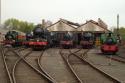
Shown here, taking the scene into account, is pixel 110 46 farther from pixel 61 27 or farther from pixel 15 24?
pixel 15 24

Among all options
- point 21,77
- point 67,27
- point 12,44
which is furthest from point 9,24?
point 21,77

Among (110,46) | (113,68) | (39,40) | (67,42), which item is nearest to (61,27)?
(67,42)

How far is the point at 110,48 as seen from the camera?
34.8 metres

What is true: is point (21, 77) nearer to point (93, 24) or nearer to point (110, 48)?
point (110, 48)

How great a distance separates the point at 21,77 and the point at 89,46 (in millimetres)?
36130

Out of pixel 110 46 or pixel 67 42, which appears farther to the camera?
pixel 67 42

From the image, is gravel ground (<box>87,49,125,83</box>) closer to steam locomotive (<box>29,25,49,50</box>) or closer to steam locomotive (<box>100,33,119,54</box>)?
steam locomotive (<box>100,33,119,54</box>)

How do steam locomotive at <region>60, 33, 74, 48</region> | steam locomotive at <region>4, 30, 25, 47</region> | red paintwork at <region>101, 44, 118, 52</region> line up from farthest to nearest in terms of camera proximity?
steam locomotive at <region>4, 30, 25, 47</region>
steam locomotive at <region>60, 33, 74, 48</region>
red paintwork at <region>101, 44, 118, 52</region>

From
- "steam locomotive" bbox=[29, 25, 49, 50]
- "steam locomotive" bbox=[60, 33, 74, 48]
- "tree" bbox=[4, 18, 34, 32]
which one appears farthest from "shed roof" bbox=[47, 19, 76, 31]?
"tree" bbox=[4, 18, 34, 32]

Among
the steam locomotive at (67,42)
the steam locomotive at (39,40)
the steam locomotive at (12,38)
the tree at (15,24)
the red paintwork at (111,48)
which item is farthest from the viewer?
the tree at (15,24)

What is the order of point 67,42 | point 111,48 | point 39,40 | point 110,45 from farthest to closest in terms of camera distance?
point 67,42 < point 39,40 < point 110,45 < point 111,48

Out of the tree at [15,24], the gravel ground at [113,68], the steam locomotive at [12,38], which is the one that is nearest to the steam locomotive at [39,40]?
the steam locomotive at [12,38]

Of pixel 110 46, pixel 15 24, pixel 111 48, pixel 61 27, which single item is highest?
pixel 15 24

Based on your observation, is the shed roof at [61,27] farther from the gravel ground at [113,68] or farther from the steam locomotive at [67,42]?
the gravel ground at [113,68]
